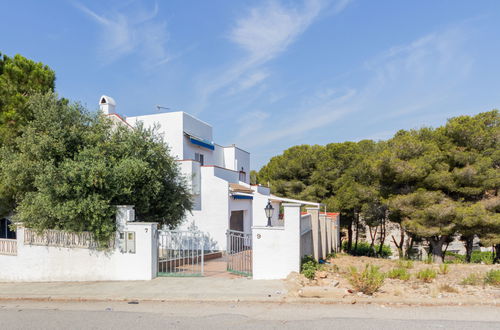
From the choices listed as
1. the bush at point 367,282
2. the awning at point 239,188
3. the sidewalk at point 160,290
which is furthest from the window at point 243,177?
the bush at point 367,282

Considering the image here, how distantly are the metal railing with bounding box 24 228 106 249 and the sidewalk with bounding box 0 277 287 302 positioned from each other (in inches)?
48.0

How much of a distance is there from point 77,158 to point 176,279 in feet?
17.1

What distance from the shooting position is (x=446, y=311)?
7.17 metres

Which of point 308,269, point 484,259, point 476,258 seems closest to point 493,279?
point 308,269

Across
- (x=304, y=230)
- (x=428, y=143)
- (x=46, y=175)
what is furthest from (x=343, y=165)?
(x=46, y=175)

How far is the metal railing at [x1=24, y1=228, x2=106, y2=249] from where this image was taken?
37.8 ft

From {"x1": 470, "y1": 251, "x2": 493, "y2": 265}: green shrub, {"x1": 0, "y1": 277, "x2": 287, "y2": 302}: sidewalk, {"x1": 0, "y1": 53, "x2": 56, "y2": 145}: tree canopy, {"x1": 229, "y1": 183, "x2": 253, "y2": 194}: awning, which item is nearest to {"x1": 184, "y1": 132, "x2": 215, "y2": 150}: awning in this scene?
{"x1": 229, "y1": 183, "x2": 253, "y2": 194}: awning

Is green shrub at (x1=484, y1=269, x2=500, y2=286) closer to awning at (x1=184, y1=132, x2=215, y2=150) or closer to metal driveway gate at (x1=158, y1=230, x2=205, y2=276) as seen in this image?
metal driveway gate at (x1=158, y1=230, x2=205, y2=276)

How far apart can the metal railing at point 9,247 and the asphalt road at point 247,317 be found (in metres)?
5.05

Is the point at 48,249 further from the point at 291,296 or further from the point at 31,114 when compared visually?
the point at 291,296

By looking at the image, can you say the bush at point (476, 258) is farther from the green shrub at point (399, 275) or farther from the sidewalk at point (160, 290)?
the sidewalk at point (160, 290)

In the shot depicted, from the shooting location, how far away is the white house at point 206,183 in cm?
1820

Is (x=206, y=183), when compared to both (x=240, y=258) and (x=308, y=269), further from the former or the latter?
(x=308, y=269)

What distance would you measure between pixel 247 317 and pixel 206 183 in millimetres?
11885
